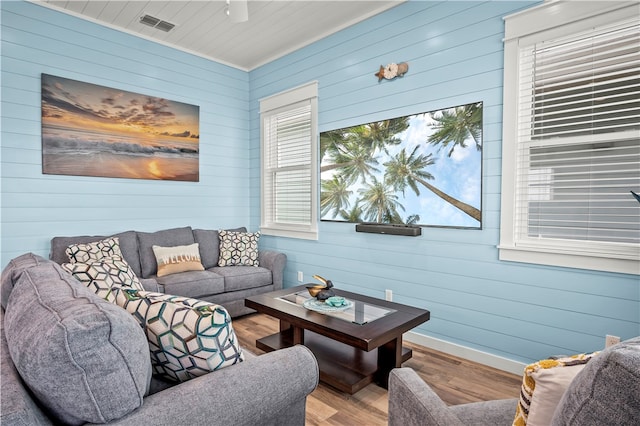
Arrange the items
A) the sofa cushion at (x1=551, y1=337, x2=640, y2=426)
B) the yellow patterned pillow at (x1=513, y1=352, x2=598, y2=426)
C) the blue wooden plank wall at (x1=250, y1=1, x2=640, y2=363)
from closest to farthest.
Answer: the sofa cushion at (x1=551, y1=337, x2=640, y2=426) < the yellow patterned pillow at (x1=513, y1=352, x2=598, y2=426) < the blue wooden plank wall at (x1=250, y1=1, x2=640, y2=363)

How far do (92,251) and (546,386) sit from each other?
11.6 ft

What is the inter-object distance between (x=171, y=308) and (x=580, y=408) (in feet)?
3.99

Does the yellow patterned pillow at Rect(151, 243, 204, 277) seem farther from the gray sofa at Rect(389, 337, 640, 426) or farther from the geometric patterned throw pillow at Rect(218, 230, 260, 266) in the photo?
the gray sofa at Rect(389, 337, 640, 426)

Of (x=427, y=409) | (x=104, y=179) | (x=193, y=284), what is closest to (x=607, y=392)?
(x=427, y=409)

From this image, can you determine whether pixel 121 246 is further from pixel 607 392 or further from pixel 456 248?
pixel 607 392

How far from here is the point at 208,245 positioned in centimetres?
414

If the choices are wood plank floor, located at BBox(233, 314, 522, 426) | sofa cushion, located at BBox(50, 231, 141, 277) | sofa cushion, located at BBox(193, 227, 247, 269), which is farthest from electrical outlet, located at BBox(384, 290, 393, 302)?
sofa cushion, located at BBox(50, 231, 141, 277)

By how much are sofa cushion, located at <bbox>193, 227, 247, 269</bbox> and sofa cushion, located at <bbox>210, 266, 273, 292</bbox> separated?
12cm

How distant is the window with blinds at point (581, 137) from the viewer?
216cm

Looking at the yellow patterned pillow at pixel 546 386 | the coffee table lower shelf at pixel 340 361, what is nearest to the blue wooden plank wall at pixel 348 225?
the coffee table lower shelf at pixel 340 361

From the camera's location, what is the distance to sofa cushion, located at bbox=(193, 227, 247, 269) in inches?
161

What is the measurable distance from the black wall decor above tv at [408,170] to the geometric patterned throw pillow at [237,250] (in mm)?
993

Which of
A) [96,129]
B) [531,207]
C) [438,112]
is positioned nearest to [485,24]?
[438,112]

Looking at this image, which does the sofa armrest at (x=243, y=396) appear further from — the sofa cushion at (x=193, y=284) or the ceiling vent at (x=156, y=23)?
the ceiling vent at (x=156, y=23)
